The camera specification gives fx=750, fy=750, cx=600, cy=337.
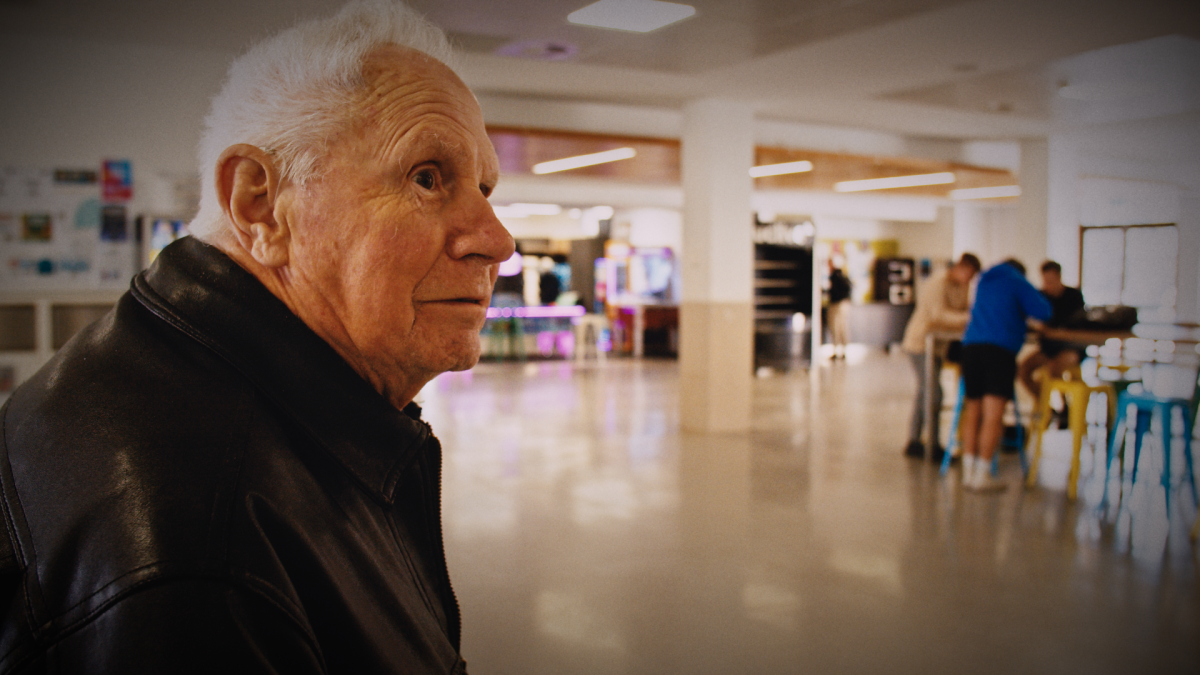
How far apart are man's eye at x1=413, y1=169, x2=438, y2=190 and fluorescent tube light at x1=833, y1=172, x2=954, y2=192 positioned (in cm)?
1131

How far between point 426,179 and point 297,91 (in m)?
0.17

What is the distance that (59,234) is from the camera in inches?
172

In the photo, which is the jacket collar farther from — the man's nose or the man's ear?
the man's nose

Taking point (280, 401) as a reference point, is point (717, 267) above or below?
above

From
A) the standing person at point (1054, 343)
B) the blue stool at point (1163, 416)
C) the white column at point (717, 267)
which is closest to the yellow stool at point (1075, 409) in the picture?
the blue stool at point (1163, 416)

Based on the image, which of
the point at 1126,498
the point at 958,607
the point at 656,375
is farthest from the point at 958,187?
the point at 958,607

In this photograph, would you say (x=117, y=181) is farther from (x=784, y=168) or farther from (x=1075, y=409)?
(x=784, y=168)

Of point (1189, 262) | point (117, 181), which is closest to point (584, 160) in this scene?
point (117, 181)

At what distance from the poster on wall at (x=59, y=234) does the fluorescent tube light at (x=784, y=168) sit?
25.2ft

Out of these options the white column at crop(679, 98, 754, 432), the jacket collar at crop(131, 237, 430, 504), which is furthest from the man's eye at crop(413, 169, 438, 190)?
the white column at crop(679, 98, 754, 432)

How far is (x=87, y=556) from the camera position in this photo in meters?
0.59

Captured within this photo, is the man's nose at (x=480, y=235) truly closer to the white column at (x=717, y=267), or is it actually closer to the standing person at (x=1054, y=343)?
the standing person at (x=1054, y=343)

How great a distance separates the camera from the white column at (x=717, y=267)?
7180 mm

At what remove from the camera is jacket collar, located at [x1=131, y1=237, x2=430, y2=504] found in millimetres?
752
